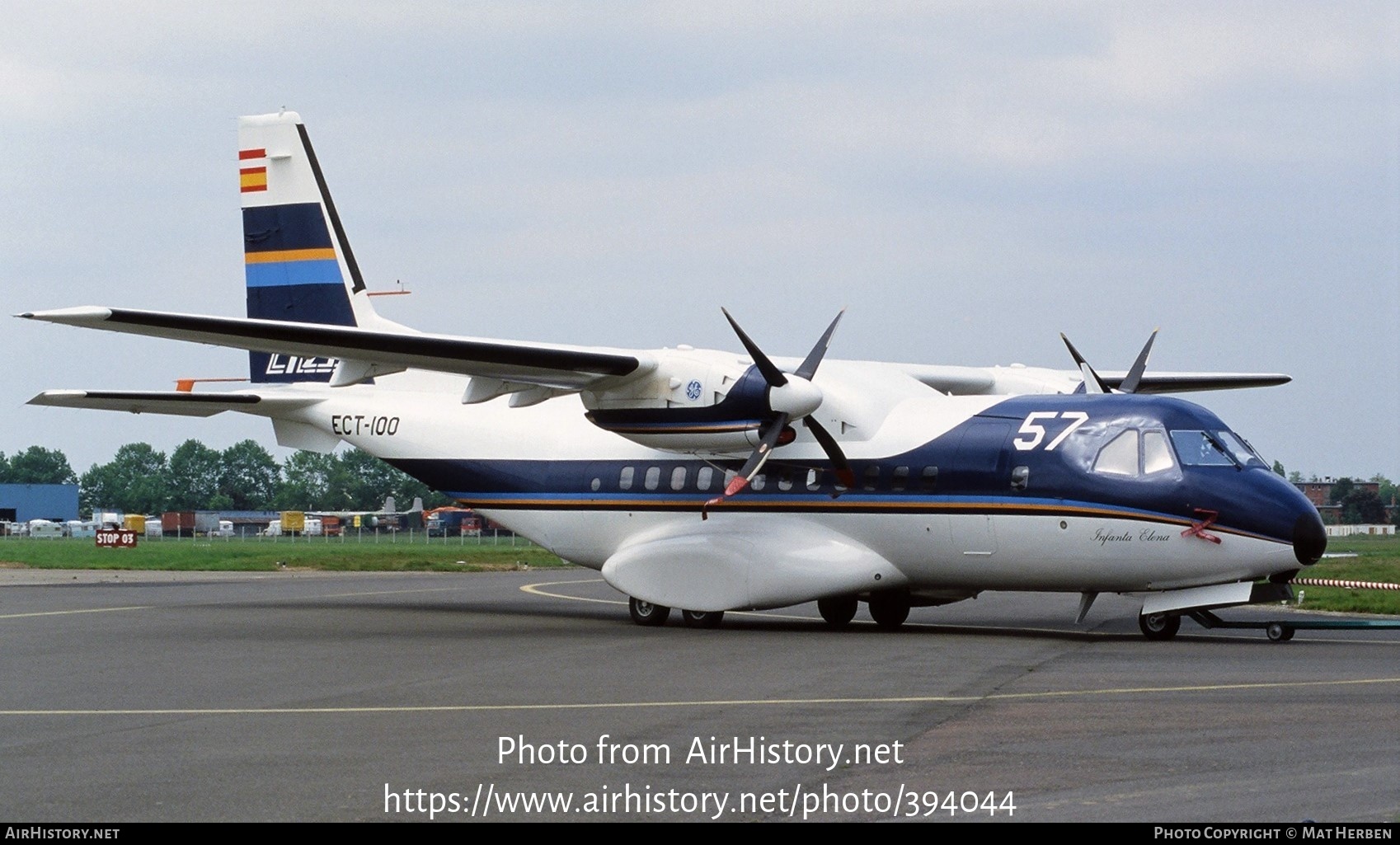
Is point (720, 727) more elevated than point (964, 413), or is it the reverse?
point (964, 413)

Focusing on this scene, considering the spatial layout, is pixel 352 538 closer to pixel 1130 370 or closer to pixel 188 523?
pixel 188 523

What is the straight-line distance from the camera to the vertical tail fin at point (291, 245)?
2598 cm

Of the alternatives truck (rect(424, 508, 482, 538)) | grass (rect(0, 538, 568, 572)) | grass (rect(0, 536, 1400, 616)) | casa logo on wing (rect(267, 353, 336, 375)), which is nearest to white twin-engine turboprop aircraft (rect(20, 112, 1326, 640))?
casa logo on wing (rect(267, 353, 336, 375))

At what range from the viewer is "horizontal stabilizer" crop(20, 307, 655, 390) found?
17.5 metres

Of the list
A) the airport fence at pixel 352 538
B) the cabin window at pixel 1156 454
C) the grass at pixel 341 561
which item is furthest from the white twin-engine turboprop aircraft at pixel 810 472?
the airport fence at pixel 352 538

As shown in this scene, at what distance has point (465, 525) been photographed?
110 m

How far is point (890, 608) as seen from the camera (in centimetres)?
2095

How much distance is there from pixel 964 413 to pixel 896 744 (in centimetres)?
1011

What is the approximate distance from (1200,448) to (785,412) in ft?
16.3

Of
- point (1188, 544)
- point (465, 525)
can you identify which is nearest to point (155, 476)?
point (465, 525)

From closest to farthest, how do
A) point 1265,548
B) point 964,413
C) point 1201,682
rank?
1. point 1201,682
2. point 1265,548
3. point 964,413

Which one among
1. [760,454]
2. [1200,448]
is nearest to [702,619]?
[760,454]

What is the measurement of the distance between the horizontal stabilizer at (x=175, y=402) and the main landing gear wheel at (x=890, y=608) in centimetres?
1018
